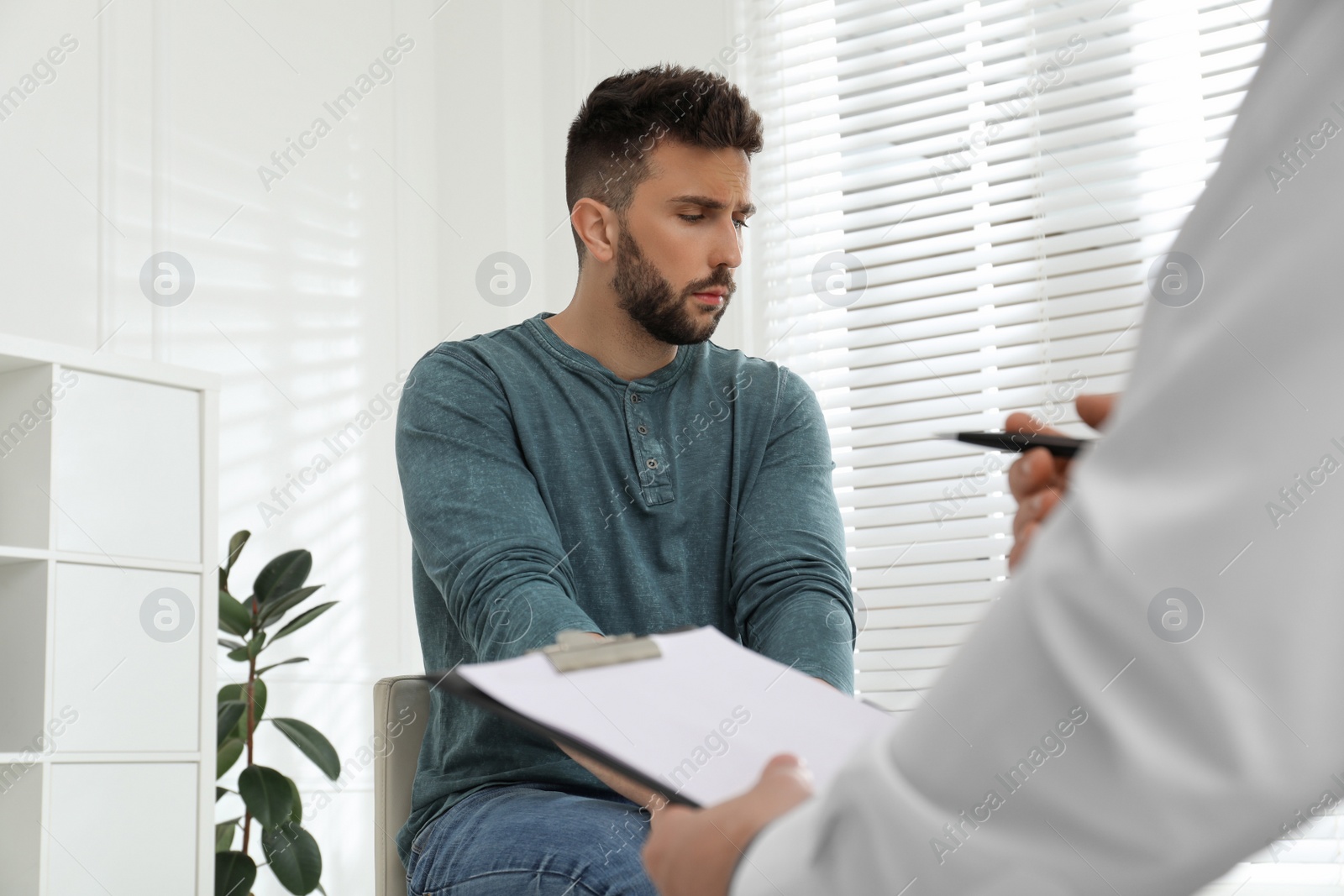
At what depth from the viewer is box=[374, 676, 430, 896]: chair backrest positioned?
1489 mm

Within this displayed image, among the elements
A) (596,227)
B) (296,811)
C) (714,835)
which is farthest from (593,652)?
(296,811)

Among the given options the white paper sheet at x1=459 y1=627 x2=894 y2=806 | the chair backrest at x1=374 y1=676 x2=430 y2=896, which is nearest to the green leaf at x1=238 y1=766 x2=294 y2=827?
the chair backrest at x1=374 y1=676 x2=430 y2=896

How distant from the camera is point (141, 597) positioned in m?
2.23

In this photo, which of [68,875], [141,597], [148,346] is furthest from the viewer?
[148,346]

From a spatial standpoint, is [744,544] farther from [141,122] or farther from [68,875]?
[141,122]

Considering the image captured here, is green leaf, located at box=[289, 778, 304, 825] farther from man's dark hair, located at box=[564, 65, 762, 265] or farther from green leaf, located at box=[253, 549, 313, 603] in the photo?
man's dark hair, located at box=[564, 65, 762, 265]

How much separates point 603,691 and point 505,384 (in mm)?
1027

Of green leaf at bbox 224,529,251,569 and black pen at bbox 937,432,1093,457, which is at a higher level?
black pen at bbox 937,432,1093,457

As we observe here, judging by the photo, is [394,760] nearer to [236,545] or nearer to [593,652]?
[593,652]

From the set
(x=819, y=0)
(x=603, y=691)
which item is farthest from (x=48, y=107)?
(x=603, y=691)

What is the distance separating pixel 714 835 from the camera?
477 millimetres

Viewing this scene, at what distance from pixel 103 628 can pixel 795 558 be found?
4.45ft

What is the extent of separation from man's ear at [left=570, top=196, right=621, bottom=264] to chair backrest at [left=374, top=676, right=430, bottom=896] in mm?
722

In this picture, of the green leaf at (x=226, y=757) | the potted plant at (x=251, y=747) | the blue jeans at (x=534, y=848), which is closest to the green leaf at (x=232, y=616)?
the potted plant at (x=251, y=747)
